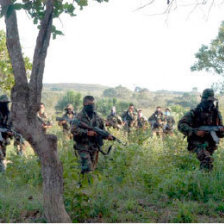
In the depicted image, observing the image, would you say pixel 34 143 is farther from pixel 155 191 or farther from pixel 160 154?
pixel 160 154

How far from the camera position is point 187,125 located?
668 cm

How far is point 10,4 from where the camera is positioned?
12.4 feet

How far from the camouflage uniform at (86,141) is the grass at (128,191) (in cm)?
37

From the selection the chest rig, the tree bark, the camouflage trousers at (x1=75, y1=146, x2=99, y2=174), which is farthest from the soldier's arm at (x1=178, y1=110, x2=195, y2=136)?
the tree bark

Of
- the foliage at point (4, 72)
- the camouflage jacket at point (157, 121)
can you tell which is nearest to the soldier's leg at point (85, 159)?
the foliage at point (4, 72)

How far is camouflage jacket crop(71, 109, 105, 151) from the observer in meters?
6.70

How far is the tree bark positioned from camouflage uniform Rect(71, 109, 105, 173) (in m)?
2.63

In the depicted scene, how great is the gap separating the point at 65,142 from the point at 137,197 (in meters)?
4.39

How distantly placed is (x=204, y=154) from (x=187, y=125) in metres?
0.57

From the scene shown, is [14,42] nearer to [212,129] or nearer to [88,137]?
[88,137]

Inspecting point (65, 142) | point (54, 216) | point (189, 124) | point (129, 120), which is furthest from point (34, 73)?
point (129, 120)

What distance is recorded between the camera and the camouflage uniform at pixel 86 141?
21.9 feet

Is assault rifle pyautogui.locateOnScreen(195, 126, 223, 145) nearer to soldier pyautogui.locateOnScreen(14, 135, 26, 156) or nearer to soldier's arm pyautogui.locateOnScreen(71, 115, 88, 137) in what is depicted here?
soldier's arm pyautogui.locateOnScreen(71, 115, 88, 137)

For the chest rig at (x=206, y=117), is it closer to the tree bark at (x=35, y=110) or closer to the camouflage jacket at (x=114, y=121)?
the tree bark at (x=35, y=110)
